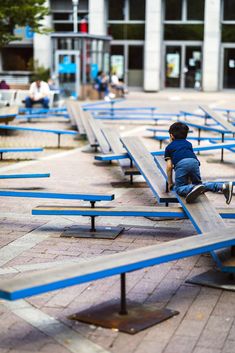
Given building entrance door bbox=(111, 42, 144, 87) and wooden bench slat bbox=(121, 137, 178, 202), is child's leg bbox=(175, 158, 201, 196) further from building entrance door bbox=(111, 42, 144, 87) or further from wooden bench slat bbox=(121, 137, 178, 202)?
building entrance door bbox=(111, 42, 144, 87)

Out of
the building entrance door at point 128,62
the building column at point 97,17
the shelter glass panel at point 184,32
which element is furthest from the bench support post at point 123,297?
the building entrance door at point 128,62

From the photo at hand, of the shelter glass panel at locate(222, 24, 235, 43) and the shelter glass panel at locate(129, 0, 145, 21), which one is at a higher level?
the shelter glass panel at locate(129, 0, 145, 21)

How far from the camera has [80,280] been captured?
5293mm

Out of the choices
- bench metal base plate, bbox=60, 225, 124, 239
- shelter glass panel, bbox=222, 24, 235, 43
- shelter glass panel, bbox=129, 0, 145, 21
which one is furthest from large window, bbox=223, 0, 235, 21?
bench metal base plate, bbox=60, 225, 124, 239

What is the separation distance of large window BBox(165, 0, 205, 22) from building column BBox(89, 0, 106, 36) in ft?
12.1

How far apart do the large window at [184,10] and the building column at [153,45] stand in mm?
1002

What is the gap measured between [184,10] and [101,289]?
1524 inches

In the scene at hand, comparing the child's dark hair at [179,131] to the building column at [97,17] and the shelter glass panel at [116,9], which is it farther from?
the shelter glass panel at [116,9]

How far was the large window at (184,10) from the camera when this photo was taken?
4334 cm

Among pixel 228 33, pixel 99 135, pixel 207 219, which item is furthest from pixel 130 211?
pixel 228 33

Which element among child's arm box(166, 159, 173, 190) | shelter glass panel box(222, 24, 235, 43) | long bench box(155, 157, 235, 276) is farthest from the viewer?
shelter glass panel box(222, 24, 235, 43)

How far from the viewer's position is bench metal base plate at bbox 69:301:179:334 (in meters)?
5.61

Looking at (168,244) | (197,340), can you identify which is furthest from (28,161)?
(197,340)

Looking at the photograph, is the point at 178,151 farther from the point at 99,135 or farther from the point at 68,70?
the point at 68,70
